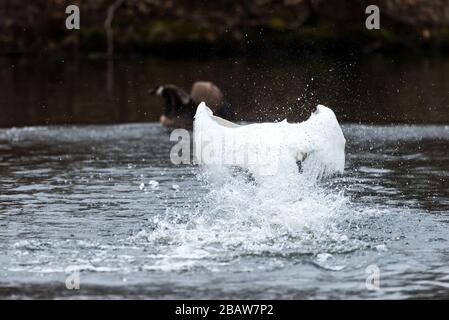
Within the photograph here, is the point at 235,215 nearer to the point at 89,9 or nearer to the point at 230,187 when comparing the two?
the point at 230,187

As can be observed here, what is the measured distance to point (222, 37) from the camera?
37625 millimetres

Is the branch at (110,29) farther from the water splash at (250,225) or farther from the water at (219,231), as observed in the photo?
the water splash at (250,225)

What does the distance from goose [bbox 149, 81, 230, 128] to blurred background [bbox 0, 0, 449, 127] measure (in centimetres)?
154

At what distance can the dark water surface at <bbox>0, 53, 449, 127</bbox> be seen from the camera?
22172 mm

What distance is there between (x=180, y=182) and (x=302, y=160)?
4.07 metres

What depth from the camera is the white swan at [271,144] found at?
1071 cm

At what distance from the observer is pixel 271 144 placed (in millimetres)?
10695

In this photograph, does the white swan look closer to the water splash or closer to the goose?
the water splash

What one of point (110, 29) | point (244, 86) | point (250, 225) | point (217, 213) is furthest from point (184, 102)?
point (110, 29)

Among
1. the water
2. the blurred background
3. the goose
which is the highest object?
the blurred background

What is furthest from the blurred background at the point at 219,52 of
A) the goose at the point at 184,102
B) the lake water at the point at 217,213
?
the lake water at the point at 217,213

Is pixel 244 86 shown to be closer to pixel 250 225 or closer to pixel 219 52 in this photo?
pixel 219 52

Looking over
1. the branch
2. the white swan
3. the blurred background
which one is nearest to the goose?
the blurred background
